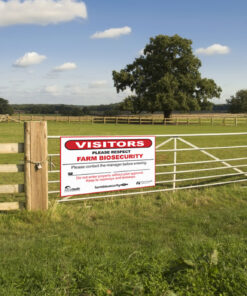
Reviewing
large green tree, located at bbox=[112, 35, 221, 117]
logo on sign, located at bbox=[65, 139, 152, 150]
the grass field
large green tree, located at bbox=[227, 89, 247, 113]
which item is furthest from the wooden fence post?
large green tree, located at bbox=[227, 89, 247, 113]

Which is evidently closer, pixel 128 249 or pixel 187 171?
pixel 128 249

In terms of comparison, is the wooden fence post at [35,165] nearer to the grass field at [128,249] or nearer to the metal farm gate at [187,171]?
the grass field at [128,249]

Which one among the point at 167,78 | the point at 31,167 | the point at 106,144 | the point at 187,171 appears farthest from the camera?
the point at 167,78

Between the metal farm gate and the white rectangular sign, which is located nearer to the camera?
the white rectangular sign

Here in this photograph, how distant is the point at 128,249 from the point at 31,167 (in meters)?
2.14

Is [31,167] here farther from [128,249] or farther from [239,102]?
[239,102]

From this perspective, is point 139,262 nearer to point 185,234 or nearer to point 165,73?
point 185,234

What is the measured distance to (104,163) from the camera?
19.0 ft

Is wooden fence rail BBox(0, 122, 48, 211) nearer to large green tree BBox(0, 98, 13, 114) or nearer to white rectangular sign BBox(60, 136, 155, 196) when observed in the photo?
white rectangular sign BBox(60, 136, 155, 196)

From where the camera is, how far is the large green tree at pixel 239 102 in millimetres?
97325

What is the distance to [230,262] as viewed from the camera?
11.2 ft

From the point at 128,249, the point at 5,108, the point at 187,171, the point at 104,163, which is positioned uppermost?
the point at 5,108

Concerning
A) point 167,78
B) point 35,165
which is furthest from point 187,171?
point 167,78

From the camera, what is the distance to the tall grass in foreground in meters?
2.92
